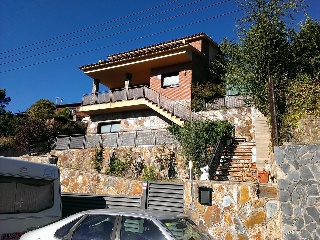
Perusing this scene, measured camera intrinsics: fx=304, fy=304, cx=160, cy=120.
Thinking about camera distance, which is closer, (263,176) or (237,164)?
(263,176)

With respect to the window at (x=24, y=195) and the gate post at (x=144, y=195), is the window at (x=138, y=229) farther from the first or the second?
the gate post at (x=144, y=195)

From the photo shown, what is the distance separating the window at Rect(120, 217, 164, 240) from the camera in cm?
489

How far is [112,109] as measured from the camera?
24516 millimetres

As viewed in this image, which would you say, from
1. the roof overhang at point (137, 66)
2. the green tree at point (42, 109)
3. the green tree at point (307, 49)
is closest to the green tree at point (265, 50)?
the green tree at point (307, 49)

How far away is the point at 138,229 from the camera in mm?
5047

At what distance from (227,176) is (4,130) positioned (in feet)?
80.5

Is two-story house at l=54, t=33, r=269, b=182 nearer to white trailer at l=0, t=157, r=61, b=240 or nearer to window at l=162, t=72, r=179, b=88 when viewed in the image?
window at l=162, t=72, r=179, b=88

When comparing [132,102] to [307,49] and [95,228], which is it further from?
[95,228]

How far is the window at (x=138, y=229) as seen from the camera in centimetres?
489

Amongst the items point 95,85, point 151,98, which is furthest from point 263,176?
point 95,85

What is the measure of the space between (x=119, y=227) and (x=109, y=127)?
20.6 meters

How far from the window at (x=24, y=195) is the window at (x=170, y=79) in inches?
647

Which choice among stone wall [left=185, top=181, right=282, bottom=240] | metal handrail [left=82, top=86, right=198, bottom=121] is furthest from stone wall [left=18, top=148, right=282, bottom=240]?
metal handrail [left=82, top=86, right=198, bottom=121]

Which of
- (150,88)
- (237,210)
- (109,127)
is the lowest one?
(237,210)
